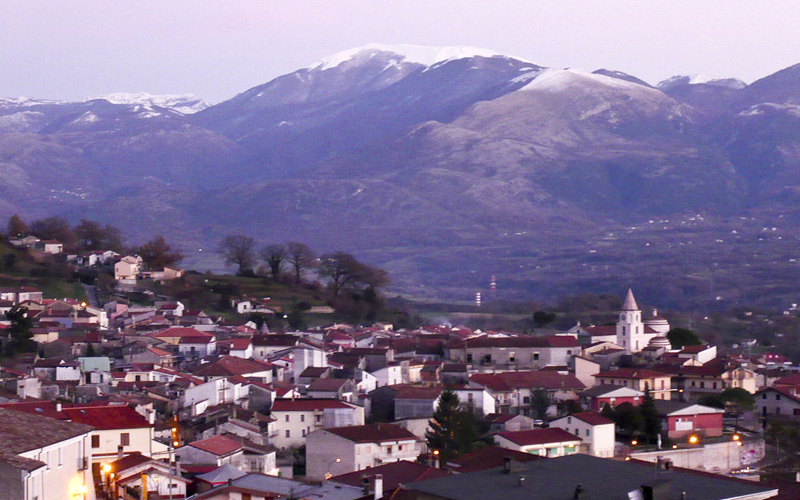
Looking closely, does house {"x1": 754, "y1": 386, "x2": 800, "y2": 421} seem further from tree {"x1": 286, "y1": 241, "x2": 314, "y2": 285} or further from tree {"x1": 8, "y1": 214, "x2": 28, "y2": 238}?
tree {"x1": 8, "y1": 214, "x2": 28, "y2": 238}

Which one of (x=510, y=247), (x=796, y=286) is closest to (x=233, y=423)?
(x=796, y=286)

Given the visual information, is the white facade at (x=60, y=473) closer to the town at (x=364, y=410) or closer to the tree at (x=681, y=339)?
the town at (x=364, y=410)

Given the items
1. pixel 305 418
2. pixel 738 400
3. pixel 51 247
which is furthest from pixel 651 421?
pixel 51 247

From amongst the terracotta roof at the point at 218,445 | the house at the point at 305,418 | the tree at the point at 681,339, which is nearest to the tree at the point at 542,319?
the tree at the point at 681,339

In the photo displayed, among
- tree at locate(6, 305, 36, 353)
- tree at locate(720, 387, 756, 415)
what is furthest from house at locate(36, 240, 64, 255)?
tree at locate(720, 387, 756, 415)

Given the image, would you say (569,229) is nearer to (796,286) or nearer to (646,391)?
(796,286)
